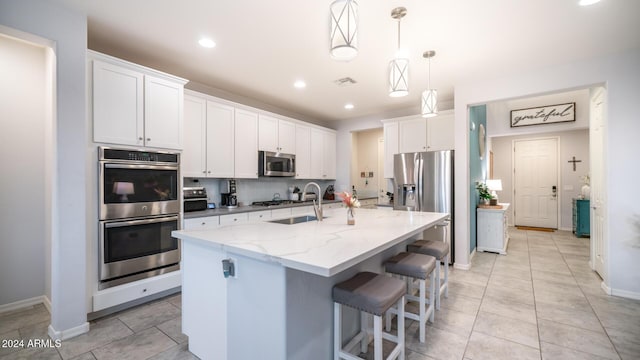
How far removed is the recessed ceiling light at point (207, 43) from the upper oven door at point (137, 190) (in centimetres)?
129

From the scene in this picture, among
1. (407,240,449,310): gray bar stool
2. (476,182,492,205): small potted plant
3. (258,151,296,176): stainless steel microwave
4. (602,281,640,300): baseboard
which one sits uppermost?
(258,151,296,176): stainless steel microwave

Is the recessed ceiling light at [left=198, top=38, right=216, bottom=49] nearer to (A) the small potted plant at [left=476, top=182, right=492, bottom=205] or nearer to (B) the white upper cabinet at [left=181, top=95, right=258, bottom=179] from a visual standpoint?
(B) the white upper cabinet at [left=181, top=95, right=258, bottom=179]

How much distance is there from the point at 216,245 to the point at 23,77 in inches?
115

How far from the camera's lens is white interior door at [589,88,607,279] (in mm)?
3148

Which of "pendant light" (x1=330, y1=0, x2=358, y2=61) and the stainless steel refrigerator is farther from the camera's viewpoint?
the stainless steel refrigerator

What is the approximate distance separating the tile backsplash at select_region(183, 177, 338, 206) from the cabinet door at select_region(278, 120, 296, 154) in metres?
0.62

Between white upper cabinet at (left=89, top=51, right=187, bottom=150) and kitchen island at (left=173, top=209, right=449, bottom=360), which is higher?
white upper cabinet at (left=89, top=51, right=187, bottom=150)

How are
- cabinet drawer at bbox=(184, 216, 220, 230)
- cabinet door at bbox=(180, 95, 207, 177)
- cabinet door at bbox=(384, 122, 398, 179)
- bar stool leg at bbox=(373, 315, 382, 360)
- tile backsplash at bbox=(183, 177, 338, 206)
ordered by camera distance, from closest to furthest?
bar stool leg at bbox=(373, 315, 382, 360) < cabinet drawer at bbox=(184, 216, 220, 230) < cabinet door at bbox=(180, 95, 207, 177) < tile backsplash at bbox=(183, 177, 338, 206) < cabinet door at bbox=(384, 122, 398, 179)

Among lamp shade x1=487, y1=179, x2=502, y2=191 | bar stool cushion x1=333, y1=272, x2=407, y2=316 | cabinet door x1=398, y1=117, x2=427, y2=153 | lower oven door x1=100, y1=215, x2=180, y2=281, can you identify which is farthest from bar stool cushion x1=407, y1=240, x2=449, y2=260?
lamp shade x1=487, y1=179, x2=502, y2=191

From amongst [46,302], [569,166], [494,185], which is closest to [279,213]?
[46,302]

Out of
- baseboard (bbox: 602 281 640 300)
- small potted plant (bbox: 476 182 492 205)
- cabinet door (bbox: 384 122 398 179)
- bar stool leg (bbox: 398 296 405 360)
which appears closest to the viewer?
bar stool leg (bbox: 398 296 405 360)

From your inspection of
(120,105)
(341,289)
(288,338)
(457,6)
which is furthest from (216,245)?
(457,6)

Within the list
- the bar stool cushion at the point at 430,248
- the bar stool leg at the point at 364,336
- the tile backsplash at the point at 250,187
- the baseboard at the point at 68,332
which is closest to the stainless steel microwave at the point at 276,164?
the tile backsplash at the point at 250,187

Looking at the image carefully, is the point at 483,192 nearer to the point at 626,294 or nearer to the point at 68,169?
the point at 626,294
